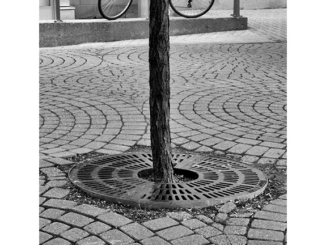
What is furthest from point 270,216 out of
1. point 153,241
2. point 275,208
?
point 153,241

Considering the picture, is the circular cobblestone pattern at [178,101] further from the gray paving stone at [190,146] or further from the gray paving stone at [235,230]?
the gray paving stone at [235,230]

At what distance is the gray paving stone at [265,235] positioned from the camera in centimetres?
275

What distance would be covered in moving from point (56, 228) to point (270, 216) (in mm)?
1092

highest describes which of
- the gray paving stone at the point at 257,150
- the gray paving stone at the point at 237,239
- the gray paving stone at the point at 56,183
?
the gray paving stone at the point at 257,150

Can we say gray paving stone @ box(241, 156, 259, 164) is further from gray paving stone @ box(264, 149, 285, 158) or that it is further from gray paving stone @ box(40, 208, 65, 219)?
gray paving stone @ box(40, 208, 65, 219)

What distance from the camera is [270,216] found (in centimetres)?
303

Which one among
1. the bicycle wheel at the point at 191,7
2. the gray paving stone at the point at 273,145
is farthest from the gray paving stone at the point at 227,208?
the bicycle wheel at the point at 191,7

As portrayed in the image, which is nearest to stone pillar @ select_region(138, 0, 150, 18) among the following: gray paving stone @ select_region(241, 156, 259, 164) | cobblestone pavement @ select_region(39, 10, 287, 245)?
cobblestone pavement @ select_region(39, 10, 287, 245)

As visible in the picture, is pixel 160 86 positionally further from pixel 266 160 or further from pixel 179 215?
pixel 266 160

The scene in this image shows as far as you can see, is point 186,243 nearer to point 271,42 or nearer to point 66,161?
point 66,161

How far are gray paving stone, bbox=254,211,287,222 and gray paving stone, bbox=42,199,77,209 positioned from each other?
39.1 inches

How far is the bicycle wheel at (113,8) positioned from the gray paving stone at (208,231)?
7491mm
